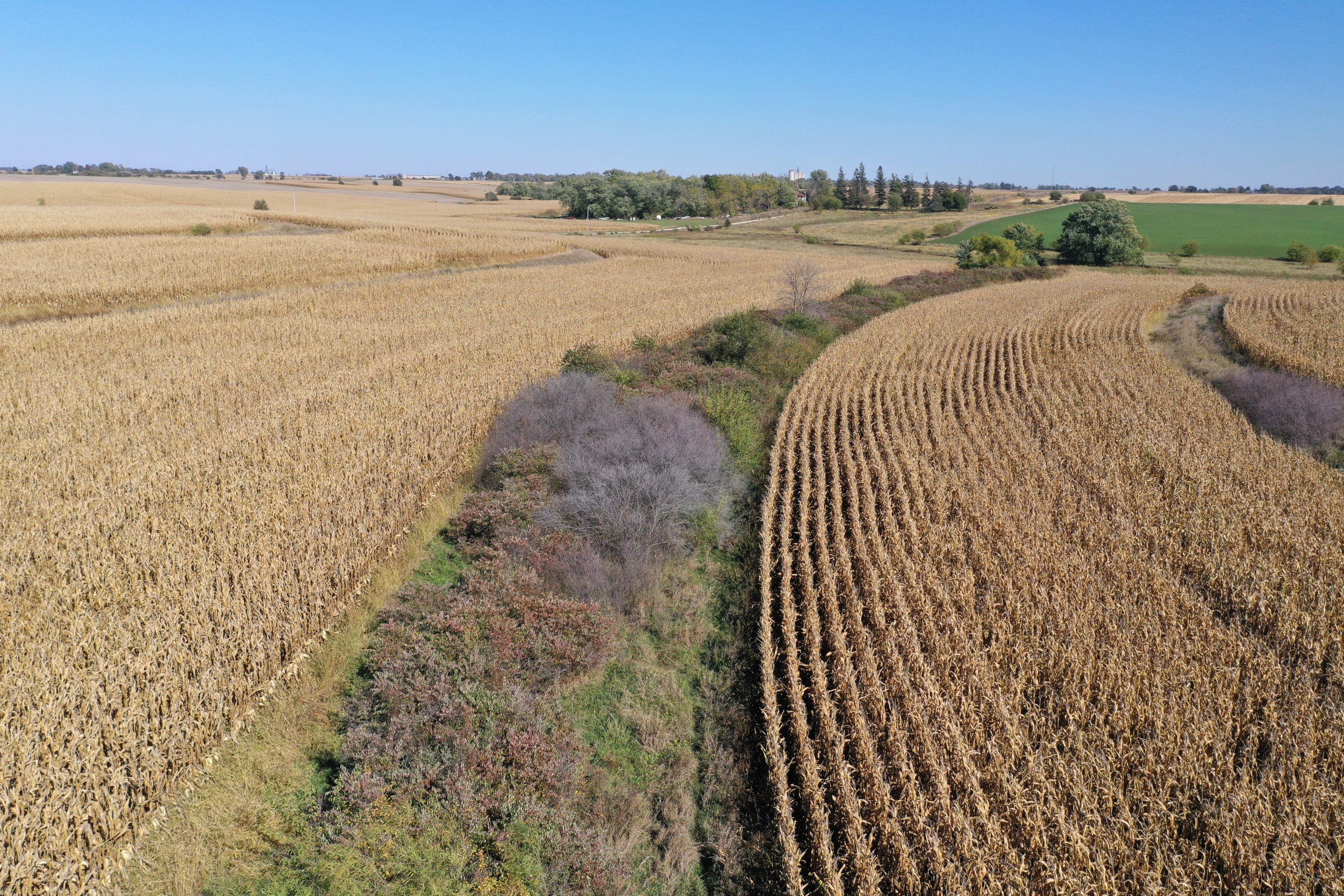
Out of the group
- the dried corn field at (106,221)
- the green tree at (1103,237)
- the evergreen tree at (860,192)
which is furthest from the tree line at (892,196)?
the dried corn field at (106,221)

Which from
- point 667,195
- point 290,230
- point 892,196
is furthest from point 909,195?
point 290,230

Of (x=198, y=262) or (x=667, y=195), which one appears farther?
(x=667, y=195)

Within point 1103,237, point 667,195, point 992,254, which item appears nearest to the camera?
point 992,254

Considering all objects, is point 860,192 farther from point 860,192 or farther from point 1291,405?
point 1291,405

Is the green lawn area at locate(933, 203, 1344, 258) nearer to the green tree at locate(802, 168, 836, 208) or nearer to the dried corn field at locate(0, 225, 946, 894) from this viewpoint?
the green tree at locate(802, 168, 836, 208)

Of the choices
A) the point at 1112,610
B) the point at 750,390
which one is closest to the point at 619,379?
the point at 750,390

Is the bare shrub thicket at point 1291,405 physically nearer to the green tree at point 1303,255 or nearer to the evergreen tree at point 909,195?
the green tree at point 1303,255
